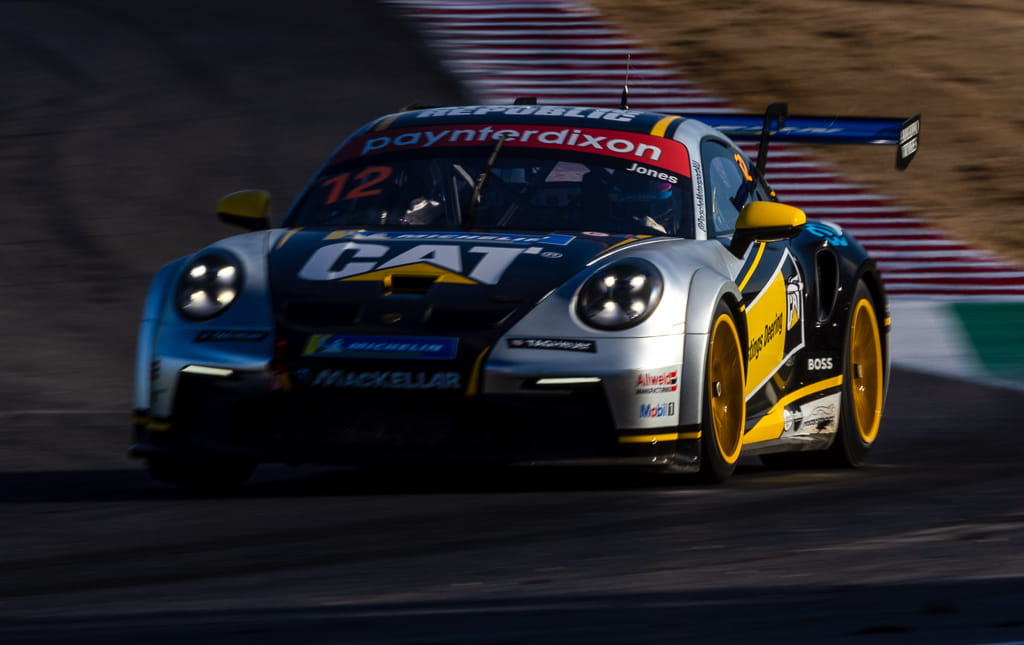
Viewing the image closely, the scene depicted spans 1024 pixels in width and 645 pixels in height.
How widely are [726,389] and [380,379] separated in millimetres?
1218

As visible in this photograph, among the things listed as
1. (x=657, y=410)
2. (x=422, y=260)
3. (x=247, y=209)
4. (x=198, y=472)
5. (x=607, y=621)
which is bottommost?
(x=198, y=472)

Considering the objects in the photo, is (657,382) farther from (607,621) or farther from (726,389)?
(607,621)

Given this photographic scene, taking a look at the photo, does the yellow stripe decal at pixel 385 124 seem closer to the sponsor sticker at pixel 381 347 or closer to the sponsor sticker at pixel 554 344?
the sponsor sticker at pixel 381 347

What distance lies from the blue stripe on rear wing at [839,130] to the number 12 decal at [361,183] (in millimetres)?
1320

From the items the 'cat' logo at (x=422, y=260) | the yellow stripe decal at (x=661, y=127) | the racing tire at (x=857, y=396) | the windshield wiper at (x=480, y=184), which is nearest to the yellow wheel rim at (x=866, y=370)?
the racing tire at (x=857, y=396)

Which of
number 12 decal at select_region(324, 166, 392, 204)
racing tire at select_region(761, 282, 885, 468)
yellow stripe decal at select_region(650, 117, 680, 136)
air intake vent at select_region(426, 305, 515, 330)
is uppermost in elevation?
yellow stripe decal at select_region(650, 117, 680, 136)

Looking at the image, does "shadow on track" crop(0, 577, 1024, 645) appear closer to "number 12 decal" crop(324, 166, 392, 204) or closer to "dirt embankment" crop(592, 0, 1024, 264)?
"number 12 decal" crop(324, 166, 392, 204)

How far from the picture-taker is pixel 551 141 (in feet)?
23.1

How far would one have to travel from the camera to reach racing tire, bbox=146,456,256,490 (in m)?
6.30

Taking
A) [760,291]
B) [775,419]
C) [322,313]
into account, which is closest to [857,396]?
[775,419]

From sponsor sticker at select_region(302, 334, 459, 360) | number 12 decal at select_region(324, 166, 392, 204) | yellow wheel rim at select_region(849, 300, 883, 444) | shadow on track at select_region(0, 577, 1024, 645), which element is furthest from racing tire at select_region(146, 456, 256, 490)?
yellow wheel rim at select_region(849, 300, 883, 444)

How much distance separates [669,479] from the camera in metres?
6.59

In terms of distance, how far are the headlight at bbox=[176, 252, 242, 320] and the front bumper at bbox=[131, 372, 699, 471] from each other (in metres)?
0.22

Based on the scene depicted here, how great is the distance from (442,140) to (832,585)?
3137 millimetres
